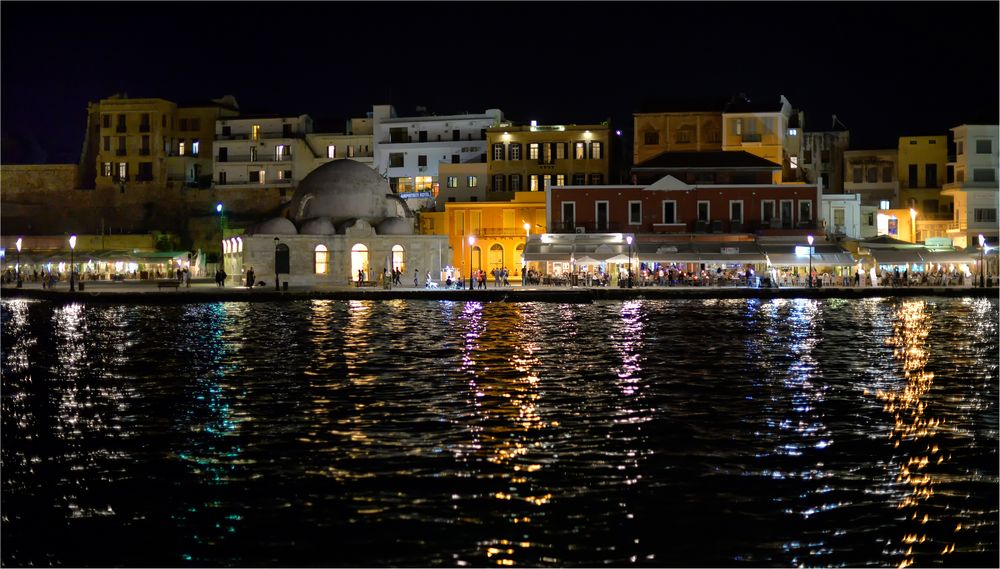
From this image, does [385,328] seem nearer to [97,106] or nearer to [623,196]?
[623,196]

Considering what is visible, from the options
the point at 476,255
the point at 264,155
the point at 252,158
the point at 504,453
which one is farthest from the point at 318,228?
the point at 504,453

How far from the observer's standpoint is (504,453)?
1495 centimetres

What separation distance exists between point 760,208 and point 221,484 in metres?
48.3

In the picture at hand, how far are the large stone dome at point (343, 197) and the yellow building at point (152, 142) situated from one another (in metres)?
22.5

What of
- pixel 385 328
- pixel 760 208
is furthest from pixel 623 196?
pixel 385 328

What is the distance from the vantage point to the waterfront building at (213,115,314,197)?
80.3 metres

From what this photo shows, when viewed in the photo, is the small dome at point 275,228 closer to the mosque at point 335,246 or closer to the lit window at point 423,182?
the mosque at point 335,246

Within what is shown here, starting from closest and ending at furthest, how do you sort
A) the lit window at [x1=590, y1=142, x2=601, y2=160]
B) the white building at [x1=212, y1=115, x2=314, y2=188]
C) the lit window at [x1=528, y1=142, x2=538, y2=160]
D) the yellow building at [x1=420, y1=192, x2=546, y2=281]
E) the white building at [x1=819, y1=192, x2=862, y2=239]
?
1. the white building at [x1=819, y1=192, x2=862, y2=239]
2. the yellow building at [x1=420, y1=192, x2=546, y2=281]
3. the lit window at [x1=590, y1=142, x2=601, y2=160]
4. the lit window at [x1=528, y1=142, x2=538, y2=160]
5. the white building at [x1=212, y1=115, x2=314, y2=188]

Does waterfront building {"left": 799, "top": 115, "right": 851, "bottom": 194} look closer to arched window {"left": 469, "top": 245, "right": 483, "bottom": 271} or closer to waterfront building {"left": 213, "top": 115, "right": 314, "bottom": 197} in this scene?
arched window {"left": 469, "top": 245, "right": 483, "bottom": 271}

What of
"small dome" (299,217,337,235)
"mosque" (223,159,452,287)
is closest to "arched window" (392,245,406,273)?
"mosque" (223,159,452,287)

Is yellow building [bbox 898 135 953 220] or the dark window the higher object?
yellow building [bbox 898 135 953 220]

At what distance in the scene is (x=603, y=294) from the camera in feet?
165

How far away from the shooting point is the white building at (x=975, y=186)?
211 feet

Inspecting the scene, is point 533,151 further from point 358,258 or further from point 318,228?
point 318,228
